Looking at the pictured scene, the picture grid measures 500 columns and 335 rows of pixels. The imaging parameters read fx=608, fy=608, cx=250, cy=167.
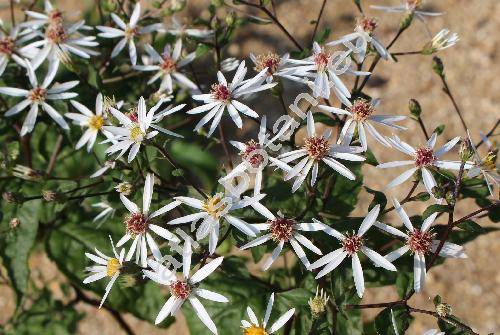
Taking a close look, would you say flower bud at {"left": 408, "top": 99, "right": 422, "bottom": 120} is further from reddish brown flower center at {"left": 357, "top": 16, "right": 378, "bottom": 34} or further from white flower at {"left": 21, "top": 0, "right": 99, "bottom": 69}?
white flower at {"left": 21, "top": 0, "right": 99, "bottom": 69}

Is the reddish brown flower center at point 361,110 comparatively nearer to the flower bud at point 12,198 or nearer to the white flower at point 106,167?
the white flower at point 106,167

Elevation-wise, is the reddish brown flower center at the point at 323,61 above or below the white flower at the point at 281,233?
above

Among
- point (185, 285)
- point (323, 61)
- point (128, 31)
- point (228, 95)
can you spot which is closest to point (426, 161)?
point (323, 61)

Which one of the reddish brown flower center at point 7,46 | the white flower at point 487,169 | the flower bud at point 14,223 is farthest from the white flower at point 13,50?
the white flower at point 487,169

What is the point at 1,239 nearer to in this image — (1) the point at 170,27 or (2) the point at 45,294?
(2) the point at 45,294

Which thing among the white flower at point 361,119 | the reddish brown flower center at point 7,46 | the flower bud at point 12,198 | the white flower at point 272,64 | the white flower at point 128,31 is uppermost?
the white flower at point 128,31

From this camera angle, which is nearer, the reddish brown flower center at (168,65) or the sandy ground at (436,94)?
the reddish brown flower center at (168,65)

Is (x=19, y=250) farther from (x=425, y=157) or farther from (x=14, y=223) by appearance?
(x=425, y=157)
